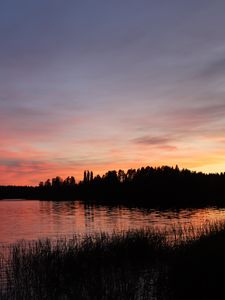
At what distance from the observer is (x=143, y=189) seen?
7224 inches

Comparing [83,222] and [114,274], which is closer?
[114,274]

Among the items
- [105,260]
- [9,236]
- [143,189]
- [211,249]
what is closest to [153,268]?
[105,260]

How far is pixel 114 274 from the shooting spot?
16.4 metres

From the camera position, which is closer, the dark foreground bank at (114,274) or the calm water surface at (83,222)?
the dark foreground bank at (114,274)

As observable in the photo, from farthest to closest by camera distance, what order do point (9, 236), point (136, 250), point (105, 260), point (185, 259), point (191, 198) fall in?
point (191, 198) → point (9, 236) → point (136, 250) → point (105, 260) → point (185, 259)

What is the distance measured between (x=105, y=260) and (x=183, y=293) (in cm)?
916

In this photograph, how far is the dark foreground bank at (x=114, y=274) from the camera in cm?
1340

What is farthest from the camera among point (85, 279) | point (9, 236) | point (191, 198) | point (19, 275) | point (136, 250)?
point (191, 198)

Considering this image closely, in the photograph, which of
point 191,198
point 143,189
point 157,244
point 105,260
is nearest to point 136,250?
point 157,244

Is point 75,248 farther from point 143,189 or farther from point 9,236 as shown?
point 143,189

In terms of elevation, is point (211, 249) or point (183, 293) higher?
point (211, 249)

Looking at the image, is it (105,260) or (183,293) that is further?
(105,260)

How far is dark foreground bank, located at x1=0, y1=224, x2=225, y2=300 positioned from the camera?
44.0ft

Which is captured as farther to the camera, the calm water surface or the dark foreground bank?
the calm water surface
